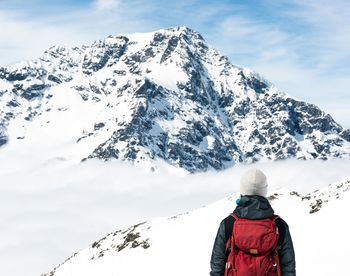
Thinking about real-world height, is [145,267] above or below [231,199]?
below

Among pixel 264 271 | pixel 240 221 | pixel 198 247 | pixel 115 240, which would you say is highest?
pixel 115 240

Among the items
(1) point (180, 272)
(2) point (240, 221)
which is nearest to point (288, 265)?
(2) point (240, 221)

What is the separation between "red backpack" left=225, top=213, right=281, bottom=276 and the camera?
7410 millimetres

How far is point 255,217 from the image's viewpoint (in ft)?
25.0

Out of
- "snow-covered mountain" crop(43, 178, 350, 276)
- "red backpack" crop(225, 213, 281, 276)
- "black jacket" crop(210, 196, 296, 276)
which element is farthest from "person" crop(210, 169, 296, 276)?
"snow-covered mountain" crop(43, 178, 350, 276)

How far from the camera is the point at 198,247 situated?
96.2ft

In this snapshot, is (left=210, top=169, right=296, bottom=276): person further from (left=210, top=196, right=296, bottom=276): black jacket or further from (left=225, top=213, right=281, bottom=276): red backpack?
(left=225, top=213, right=281, bottom=276): red backpack

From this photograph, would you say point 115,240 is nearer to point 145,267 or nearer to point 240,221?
point 145,267

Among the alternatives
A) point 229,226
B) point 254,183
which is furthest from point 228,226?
point 254,183

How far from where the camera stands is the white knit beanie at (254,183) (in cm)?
779

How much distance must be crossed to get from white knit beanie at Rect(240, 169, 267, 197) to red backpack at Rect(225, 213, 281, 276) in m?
0.44

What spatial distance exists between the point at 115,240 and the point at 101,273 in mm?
11008

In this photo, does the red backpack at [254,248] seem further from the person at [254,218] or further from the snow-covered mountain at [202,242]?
the snow-covered mountain at [202,242]

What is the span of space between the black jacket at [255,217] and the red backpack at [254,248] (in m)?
0.11
